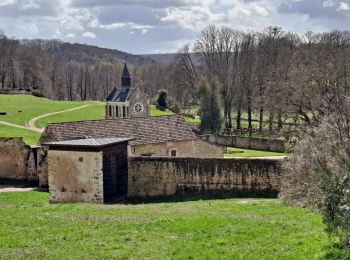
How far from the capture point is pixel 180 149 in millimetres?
34562

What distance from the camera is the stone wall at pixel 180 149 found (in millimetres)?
32312

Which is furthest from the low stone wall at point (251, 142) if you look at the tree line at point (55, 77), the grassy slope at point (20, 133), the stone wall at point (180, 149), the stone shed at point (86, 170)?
the stone shed at point (86, 170)

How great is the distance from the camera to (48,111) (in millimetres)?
64562

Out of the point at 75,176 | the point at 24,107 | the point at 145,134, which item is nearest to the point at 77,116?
the point at 24,107

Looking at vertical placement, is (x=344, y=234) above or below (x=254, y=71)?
below

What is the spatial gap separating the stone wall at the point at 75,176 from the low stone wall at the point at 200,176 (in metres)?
2.34

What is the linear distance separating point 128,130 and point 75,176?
27.0 feet

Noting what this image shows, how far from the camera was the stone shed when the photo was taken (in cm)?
2453

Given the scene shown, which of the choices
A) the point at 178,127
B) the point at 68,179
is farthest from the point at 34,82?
the point at 68,179

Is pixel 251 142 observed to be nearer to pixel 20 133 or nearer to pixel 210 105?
pixel 210 105

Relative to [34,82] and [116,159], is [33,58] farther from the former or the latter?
[116,159]

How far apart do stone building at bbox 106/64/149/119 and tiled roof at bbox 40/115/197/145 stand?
17320 millimetres

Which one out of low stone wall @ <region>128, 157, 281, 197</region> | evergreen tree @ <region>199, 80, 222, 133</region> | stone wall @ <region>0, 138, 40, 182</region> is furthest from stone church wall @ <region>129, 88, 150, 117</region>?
low stone wall @ <region>128, 157, 281, 197</region>

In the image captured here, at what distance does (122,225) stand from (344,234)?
21.3 feet
